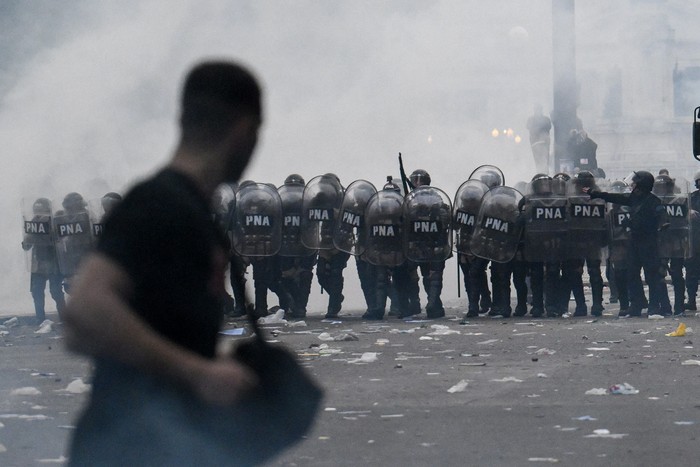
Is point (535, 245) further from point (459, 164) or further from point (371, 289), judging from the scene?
point (459, 164)

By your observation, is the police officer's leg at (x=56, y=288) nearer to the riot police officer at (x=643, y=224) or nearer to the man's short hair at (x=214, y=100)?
the riot police officer at (x=643, y=224)

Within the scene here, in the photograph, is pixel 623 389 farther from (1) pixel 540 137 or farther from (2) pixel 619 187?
(1) pixel 540 137

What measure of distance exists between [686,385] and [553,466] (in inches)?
113

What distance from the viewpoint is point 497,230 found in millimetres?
14141

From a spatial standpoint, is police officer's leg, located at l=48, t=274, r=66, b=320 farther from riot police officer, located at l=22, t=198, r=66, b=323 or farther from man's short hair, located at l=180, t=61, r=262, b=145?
man's short hair, located at l=180, t=61, r=262, b=145

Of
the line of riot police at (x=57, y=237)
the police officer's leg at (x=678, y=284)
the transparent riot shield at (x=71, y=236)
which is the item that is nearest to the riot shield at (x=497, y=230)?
the police officer's leg at (x=678, y=284)

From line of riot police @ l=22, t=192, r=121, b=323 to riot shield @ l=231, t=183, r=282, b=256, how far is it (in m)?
1.36

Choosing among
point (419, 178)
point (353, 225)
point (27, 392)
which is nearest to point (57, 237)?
point (353, 225)

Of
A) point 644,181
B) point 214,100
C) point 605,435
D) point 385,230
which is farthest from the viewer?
point 385,230

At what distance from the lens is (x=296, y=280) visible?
14.9 metres

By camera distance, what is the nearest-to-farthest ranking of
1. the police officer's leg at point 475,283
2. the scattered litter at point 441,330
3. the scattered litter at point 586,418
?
1. the scattered litter at point 586,418
2. the scattered litter at point 441,330
3. the police officer's leg at point 475,283

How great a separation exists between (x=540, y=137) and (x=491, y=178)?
13.0 meters

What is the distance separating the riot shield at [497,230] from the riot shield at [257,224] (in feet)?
6.82

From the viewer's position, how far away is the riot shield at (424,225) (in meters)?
14.2
